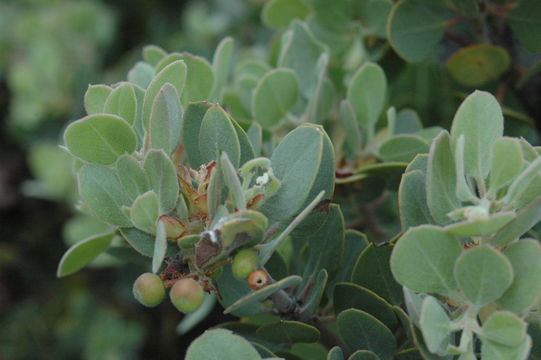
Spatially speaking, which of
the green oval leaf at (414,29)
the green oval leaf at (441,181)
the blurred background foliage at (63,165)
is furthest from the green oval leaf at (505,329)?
the blurred background foliage at (63,165)

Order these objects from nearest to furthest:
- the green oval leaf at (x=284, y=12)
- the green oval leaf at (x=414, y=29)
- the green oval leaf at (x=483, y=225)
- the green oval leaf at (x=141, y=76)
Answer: the green oval leaf at (x=483, y=225)
the green oval leaf at (x=141, y=76)
the green oval leaf at (x=414, y=29)
the green oval leaf at (x=284, y=12)

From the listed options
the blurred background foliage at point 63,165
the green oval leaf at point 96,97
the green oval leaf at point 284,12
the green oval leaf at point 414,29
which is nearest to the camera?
the green oval leaf at point 96,97

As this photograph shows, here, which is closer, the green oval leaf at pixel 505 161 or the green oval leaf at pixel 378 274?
the green oval leaf at pixel 505 161

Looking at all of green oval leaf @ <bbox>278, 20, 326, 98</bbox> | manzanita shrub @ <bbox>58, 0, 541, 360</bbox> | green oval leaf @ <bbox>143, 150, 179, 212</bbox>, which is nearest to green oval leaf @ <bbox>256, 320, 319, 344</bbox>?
manzanita shrub @ <bbox>58, 0, 541, 360</bbox>

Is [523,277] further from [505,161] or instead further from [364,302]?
[364,302]

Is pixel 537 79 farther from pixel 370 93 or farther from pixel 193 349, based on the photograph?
pixel 193 349

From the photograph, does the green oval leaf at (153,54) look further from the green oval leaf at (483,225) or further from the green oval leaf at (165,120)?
the green oval leaf at (483,225)

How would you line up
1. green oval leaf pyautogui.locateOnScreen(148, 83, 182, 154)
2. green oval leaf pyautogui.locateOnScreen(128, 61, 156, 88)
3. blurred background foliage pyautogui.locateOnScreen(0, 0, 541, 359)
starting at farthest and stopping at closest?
blurred background foliage pyautogui.locateOnScreen(0, 0, 541, 359), green oval leaf pyautogui.locateOnScreen(128, 61, 156, 88), green oval leaf pyautogui.locateOnScreen(148, 83, 182, 154)

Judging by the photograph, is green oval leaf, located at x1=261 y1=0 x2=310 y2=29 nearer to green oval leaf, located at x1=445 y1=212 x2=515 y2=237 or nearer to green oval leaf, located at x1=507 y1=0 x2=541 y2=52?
green oval leaf, located at x1=507 y1=0 x2=541 y2=52
